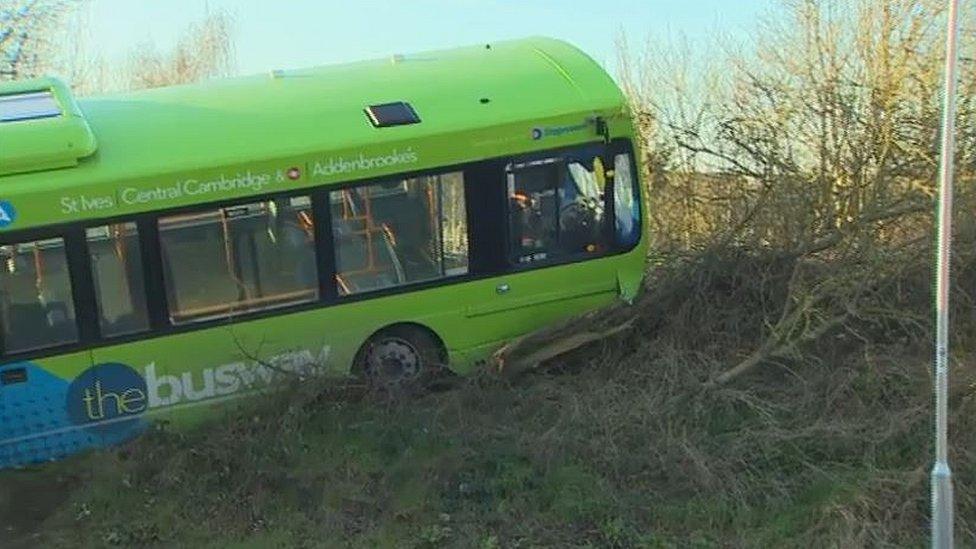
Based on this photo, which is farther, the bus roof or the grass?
the bus roof

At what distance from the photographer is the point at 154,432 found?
26.1 feet

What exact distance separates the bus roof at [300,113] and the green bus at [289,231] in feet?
0.07

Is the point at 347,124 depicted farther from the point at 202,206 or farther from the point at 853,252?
the point at 853,252

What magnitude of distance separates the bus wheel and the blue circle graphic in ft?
9.75

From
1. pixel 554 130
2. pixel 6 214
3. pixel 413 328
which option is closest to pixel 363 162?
pixel 413 328

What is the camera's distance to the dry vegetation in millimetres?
6426

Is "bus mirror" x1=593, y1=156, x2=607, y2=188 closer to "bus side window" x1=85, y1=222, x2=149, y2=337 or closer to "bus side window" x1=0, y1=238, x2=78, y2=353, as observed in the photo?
"bus side window" x1=85, y1=222, x2=149, y2=337

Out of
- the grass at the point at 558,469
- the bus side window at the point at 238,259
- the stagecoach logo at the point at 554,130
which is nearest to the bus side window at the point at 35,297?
the bus side window at the point at 238,259

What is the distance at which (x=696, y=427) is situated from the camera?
7.27 meters

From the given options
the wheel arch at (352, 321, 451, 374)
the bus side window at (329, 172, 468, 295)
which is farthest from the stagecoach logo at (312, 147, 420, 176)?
the wheel arch at (352, 321, 451, 374)

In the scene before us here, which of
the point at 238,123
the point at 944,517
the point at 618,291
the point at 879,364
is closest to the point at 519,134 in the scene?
the point at 618,291

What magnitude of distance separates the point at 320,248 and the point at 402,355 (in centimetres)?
120

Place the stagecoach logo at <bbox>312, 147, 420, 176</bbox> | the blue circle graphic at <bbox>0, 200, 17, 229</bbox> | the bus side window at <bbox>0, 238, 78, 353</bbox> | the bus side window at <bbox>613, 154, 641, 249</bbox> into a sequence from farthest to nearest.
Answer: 1. the bus side window at <bbox>613, 154, 641, 249</bbox>
2. the stagecoach logo at <bbox>312, 147, 420, 176</bbox>
3. the bus side window at <bbox>0, 238, 78, 353</bbox>
4. the blue circle graphic at <bbox>0, 200, 17, 229</bbox>

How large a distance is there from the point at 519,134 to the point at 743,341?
2.62m
